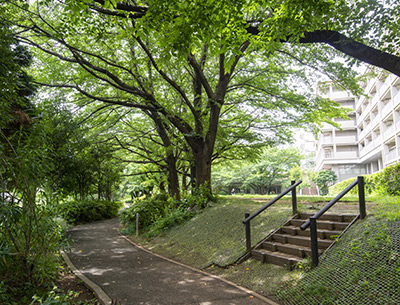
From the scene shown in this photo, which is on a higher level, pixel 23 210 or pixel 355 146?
pixel 355 146

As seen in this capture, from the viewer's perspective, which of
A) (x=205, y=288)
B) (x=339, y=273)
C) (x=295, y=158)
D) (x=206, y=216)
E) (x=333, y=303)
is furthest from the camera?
(x=295, y=158)

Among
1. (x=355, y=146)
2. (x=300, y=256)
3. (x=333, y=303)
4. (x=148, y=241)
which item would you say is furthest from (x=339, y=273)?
(x=355, y=146)

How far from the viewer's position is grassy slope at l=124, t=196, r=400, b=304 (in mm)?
5270

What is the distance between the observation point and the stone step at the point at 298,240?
6.03 m

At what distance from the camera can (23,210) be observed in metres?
4.93

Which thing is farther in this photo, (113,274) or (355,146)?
(355,146)

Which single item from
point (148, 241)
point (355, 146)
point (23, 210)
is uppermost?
point (355, 146)

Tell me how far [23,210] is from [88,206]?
17.4 m

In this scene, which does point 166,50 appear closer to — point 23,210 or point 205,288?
point 23,210

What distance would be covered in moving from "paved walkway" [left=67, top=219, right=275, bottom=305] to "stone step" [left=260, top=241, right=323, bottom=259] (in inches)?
56.6

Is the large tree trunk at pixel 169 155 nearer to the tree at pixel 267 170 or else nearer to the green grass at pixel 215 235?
the green grass at pixel 215 235

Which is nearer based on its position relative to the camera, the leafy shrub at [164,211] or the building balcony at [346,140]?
the leafy shrub at [164,211]

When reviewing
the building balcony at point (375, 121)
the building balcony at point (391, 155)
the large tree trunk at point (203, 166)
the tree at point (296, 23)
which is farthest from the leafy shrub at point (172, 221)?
the building balcony at point (375, 121)

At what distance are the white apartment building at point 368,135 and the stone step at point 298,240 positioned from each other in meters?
16.9
